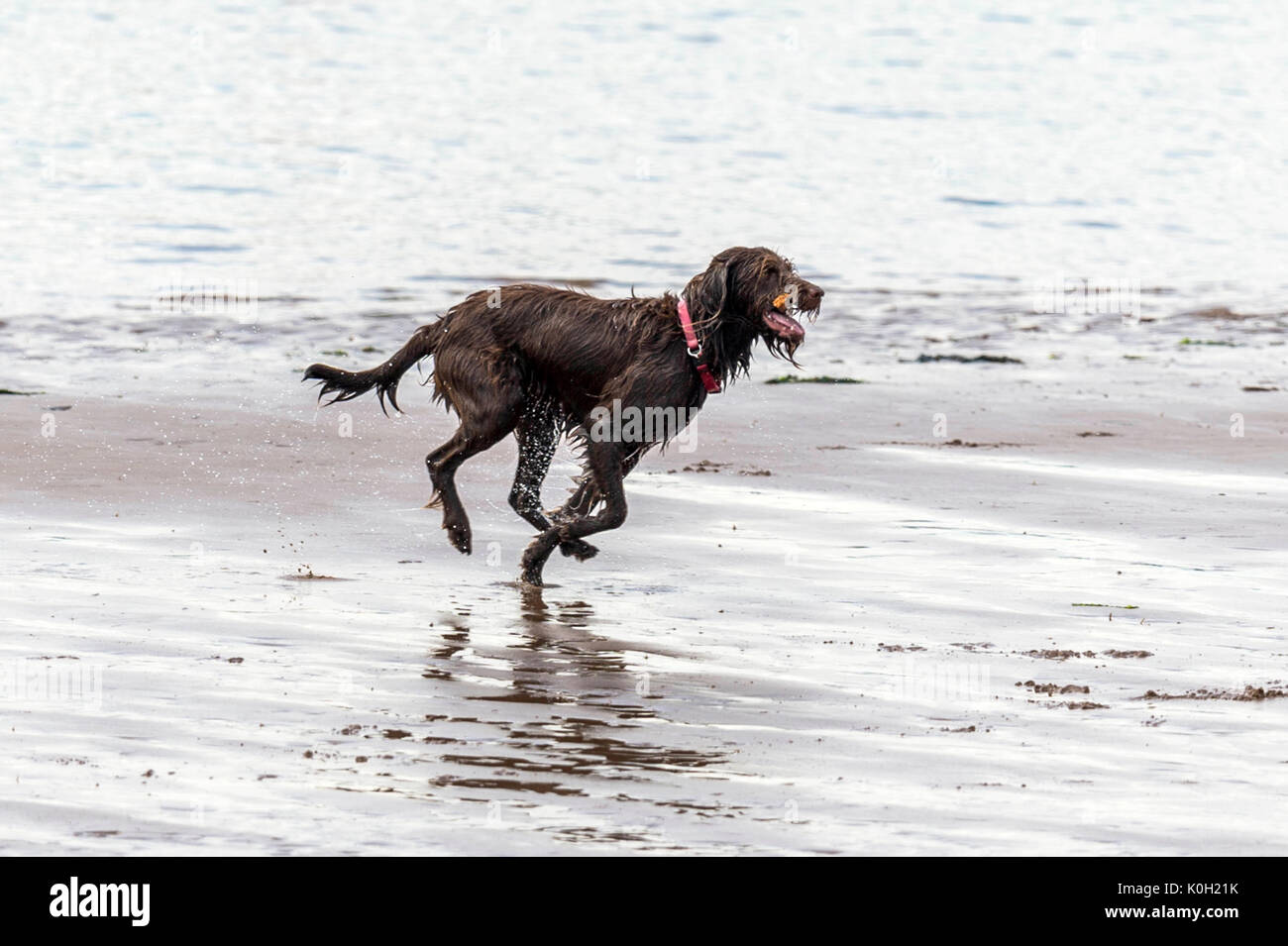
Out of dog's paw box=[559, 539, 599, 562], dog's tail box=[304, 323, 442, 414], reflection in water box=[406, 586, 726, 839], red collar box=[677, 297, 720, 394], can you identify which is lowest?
dog's paw box=[559, 539, 599, 562]

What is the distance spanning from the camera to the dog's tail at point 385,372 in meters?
8.60

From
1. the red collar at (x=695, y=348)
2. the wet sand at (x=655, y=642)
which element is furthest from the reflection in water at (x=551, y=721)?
the red collar at (x=695, y=348)

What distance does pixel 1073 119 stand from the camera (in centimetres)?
3300

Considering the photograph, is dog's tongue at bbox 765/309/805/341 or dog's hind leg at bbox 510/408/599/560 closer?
dog's tongue at bbox 765/309/805/341

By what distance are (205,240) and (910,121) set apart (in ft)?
51.2

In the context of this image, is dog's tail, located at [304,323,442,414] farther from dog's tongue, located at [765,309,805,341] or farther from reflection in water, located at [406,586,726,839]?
reflection in water, located at [406,586,726,839]

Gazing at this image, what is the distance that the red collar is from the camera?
801 centimetres

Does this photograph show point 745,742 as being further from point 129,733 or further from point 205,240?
point 205,240

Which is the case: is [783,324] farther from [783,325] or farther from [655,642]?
[655,642]

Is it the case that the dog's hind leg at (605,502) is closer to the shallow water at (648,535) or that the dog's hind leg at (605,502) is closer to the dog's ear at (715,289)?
the shallow water at (648,535)

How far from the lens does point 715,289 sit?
26.2 feet

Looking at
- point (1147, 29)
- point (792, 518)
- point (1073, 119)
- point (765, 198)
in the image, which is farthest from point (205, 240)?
point (1147, 29)

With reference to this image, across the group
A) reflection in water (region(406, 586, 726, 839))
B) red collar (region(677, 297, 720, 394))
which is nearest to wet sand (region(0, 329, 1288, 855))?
reflection in water (region(406, 586, 726, 839))

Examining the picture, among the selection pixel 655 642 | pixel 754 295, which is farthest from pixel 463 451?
pixel 655 642
